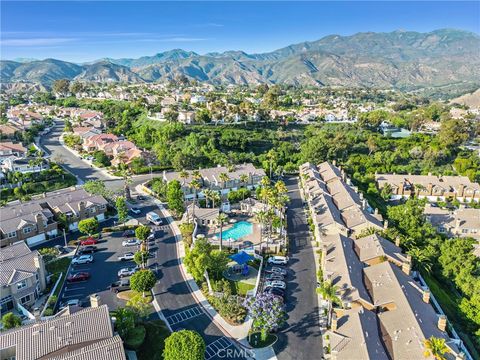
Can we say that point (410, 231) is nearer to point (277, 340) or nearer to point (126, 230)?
point (277, 340)

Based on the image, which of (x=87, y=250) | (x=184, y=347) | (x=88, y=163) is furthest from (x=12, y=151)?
(x=184, y=347)

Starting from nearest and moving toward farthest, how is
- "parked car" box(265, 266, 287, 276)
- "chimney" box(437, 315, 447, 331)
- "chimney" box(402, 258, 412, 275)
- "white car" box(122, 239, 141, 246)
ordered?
"chimney" box(437, 315, 447, 331) → "chimney" box(402, 258, 412, 275) → "parked car" box(265, 266, 287, 276) → "white car" box(122, 239, 141, 246)

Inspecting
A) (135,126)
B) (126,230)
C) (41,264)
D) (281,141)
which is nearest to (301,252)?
(126,230)

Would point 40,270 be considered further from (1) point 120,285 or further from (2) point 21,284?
(1) point 120,285

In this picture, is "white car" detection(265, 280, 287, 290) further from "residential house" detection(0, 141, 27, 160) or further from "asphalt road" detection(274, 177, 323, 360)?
"residential house" detection(0, 141, 27, 160)

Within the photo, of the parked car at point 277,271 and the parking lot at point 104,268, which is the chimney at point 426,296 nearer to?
the parked car at point 277,271

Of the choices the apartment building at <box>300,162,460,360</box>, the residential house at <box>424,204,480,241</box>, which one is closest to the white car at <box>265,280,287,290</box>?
the apartment building at <box>300,162,460,360</box>

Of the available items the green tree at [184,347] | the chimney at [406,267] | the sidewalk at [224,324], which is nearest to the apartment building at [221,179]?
the sidewalk at [224,324]
